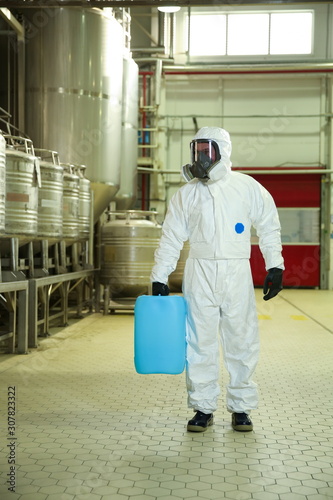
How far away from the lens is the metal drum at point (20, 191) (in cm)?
589

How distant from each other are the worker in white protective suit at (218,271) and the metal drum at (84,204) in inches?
191

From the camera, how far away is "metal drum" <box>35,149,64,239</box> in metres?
6.69

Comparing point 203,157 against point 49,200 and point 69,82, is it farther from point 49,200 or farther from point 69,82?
point 69,82

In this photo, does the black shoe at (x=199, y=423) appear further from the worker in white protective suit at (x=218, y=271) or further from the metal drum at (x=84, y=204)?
the metal drum at (x=84, y=204)

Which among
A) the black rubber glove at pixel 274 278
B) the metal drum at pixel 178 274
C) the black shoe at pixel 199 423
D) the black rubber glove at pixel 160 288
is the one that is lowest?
the black shoe at pixel 199 423

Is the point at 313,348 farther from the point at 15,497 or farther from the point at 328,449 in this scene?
the point at 15,497

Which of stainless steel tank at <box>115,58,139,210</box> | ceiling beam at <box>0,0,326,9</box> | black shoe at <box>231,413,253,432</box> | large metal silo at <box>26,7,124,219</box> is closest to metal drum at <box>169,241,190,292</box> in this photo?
stainless steel tank at <box>115,58,139,210</box>

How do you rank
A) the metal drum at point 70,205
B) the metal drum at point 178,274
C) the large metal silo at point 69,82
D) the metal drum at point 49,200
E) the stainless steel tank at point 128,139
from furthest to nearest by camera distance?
the metal drum at point 178,274 < the stainless steel tank at point 128,139 < the large metal silo at point 69,82 < the metal drum at point 70,205 < the metal drum at point 49,200

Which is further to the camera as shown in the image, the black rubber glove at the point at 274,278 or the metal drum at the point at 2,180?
the metal drum at the point at 2,180

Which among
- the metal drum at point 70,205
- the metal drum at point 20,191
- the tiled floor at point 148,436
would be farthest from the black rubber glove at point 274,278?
the metal drum at point 70,205

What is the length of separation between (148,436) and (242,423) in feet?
1.71

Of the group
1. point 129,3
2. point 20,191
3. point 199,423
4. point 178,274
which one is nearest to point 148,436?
point 199,423

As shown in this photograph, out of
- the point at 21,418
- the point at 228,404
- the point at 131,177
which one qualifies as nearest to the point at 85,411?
the point at 21,418

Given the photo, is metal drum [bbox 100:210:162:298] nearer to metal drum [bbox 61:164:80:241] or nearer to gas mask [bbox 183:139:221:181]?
metal drum [bbox 61:164:80:241]
